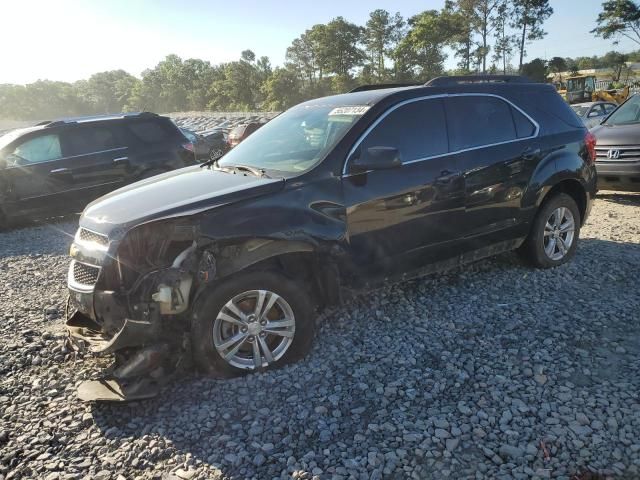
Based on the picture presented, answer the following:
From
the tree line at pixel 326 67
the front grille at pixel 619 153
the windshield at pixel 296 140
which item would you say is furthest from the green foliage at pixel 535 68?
the windshield at pixel 296 140

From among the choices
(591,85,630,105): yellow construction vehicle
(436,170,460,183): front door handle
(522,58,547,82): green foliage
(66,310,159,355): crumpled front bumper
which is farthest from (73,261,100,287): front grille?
(522,58,547,82): green foliage

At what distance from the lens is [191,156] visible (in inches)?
368

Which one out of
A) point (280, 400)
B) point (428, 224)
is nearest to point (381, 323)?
point (428, 224)

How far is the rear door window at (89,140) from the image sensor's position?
8.62 m

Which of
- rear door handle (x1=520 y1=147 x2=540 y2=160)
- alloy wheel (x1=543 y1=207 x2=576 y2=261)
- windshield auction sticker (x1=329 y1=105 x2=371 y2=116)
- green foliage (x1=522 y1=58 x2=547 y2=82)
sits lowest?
alloy wheel (x1=543 y1=207 x2=576 y2=261)

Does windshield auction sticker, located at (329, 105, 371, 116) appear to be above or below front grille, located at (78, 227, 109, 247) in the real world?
above

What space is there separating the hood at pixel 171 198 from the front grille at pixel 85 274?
274 millimetres

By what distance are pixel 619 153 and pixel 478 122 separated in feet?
16.3

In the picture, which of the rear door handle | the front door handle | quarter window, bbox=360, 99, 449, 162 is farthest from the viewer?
the rear door handle

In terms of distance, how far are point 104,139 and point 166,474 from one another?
758 centimetres

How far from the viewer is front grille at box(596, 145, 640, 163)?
25.8 feet

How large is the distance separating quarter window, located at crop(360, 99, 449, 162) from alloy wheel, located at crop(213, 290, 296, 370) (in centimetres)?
143

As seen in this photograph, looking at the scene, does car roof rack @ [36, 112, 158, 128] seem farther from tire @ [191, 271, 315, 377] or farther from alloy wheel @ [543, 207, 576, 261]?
alloy wheel @ [543, 207, 576, 261]

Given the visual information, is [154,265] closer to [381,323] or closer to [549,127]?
[381,323]
